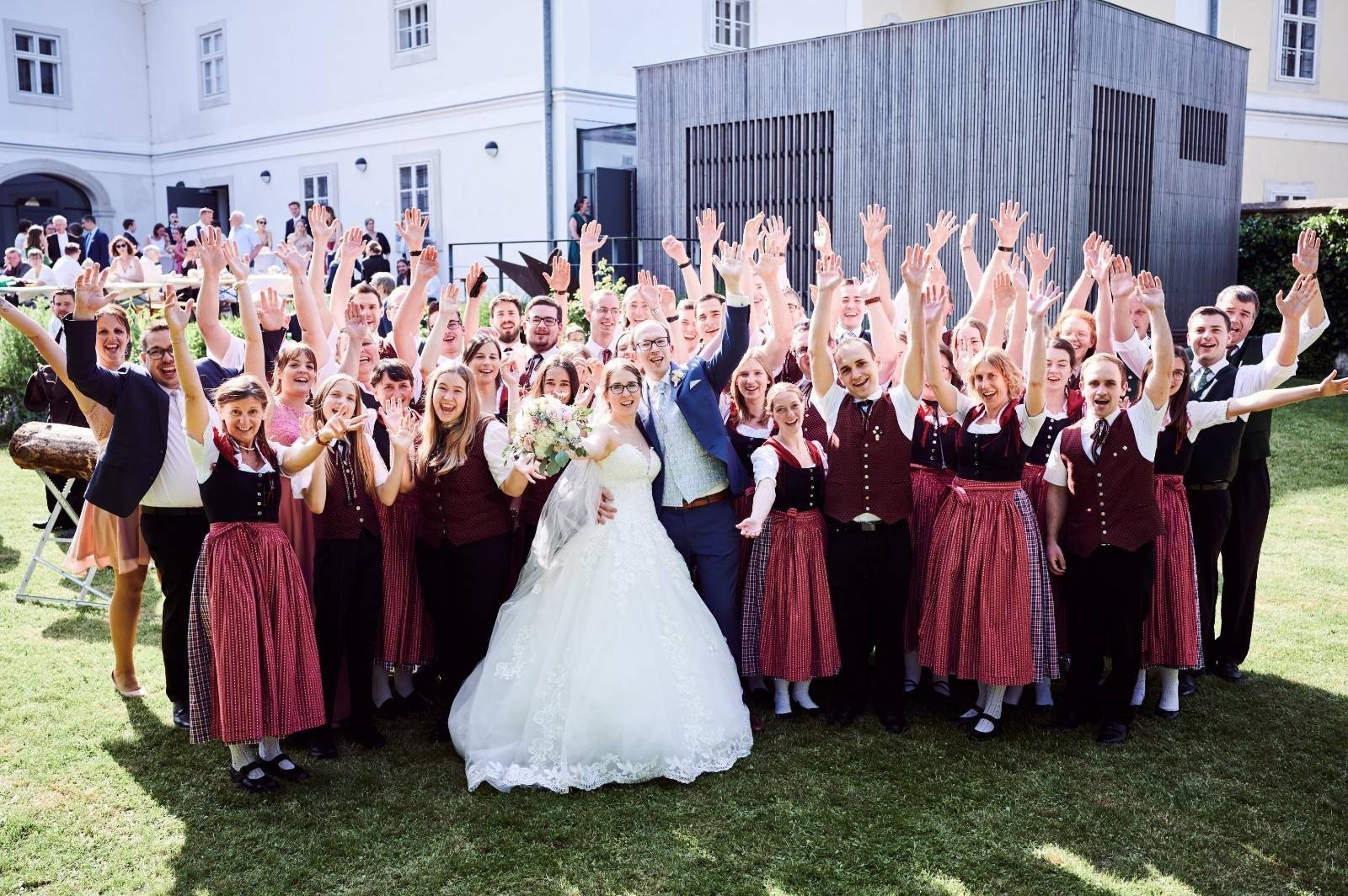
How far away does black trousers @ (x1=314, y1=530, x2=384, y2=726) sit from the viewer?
4.52m

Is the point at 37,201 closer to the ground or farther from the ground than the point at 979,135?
farther from the ground

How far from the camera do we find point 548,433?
4.32 meters

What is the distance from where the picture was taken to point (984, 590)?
4.62 m

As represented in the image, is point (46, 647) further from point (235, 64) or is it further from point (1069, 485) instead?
point (235, 64)

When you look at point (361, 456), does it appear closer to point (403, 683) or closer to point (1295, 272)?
point (403, 683)

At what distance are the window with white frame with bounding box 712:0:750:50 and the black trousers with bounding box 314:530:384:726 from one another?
16.7 metres

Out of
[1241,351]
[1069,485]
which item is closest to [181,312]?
[1069,485]

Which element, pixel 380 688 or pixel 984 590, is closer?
pixel 984 590

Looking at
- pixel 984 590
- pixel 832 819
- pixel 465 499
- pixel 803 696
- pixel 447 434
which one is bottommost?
pixel 832 819

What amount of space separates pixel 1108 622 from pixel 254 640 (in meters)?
3.30

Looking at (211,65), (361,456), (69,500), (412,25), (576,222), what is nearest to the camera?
(361,456)

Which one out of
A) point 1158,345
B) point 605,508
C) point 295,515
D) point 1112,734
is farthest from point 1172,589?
point 295,515

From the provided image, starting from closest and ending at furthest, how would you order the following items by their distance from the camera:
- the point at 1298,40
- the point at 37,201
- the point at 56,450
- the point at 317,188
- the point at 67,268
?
1. the point at 56,450
2. the point at 67,268
3. the point at 1298,40
4. the point at 317,188
5. the point at 37,201

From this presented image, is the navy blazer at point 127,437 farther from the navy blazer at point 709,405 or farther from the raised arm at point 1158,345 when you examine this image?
the raised arm at point 1158,345
